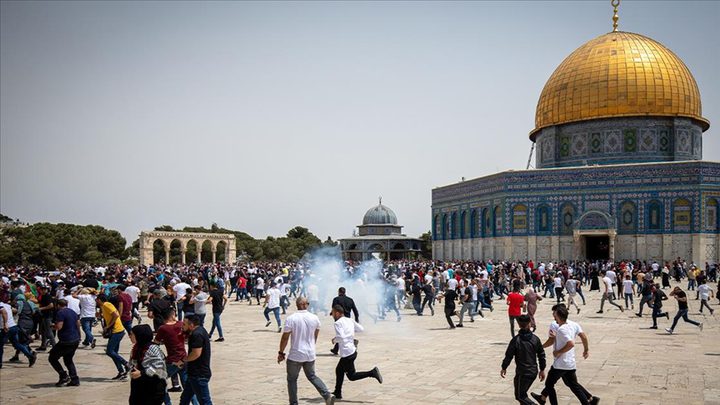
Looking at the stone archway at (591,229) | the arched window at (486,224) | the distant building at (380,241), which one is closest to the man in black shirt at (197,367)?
the stone archway at (591,229)

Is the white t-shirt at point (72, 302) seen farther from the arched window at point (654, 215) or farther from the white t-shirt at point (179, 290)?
the arched window at point (654, 215)

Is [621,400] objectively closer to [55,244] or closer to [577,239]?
[577,239]

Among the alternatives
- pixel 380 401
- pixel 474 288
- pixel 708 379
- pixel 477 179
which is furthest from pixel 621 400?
pixel 477 179

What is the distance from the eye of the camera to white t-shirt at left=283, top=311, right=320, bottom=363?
808 cm

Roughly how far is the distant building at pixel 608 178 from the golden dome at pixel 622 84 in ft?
0.26

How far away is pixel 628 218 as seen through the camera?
43.8 m

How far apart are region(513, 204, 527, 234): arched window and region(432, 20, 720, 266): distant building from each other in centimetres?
7

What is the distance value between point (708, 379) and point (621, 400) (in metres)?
2.47

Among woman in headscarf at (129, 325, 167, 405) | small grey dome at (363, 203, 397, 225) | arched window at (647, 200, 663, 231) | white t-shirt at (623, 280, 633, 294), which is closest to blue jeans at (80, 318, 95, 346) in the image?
woman in headscarf at (129, 325, 167, 405)

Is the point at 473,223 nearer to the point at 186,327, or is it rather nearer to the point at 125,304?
the point at 125,304

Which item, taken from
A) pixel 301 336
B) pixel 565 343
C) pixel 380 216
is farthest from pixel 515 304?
pixel 380 216

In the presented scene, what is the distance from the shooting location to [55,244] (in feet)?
198

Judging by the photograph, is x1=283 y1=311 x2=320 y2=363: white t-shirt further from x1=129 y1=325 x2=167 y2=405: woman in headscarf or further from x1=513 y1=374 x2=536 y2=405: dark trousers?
x1=513 y1=374 x2=536 y2=405: dark trousers

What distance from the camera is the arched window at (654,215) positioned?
1688 inches
